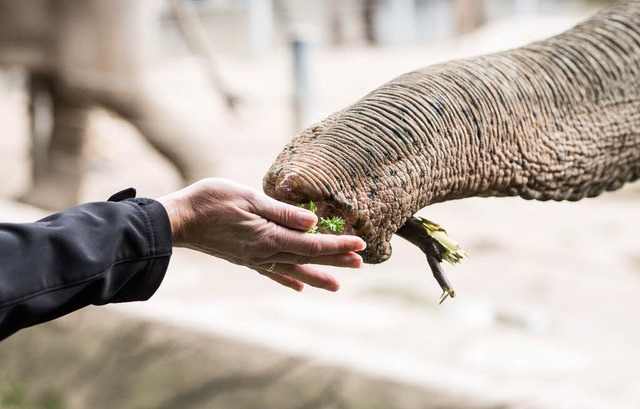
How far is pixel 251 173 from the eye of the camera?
4.07 m

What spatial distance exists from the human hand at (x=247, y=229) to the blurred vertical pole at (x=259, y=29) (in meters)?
8.37

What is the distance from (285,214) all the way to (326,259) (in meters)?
0.07

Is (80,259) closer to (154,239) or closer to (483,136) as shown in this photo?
(154,239)

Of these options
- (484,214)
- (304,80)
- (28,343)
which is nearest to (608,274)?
(484,214)

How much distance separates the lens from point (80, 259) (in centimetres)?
82

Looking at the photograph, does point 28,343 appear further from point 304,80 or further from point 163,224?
point 304,80

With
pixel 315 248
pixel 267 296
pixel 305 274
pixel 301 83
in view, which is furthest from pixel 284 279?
pixel 301 83

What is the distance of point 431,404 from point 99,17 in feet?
6.83

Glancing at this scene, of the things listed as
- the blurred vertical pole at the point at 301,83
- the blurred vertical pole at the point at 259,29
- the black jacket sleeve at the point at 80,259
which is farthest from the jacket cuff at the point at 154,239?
the blurred vertical pole at the point at 259,29

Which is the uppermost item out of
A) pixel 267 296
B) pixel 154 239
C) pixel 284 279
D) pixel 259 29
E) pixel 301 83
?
pixel 154 239

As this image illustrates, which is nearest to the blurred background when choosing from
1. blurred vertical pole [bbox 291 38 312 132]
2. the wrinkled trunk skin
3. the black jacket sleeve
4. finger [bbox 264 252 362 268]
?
blurred vertical pole [bbox 291 38 312 132]

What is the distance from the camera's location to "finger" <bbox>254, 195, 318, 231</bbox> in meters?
0.85

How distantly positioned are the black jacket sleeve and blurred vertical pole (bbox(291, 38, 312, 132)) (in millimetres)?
3125

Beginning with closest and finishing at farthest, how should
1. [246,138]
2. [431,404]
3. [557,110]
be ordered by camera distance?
[557,110], [431,404], [246,138]
